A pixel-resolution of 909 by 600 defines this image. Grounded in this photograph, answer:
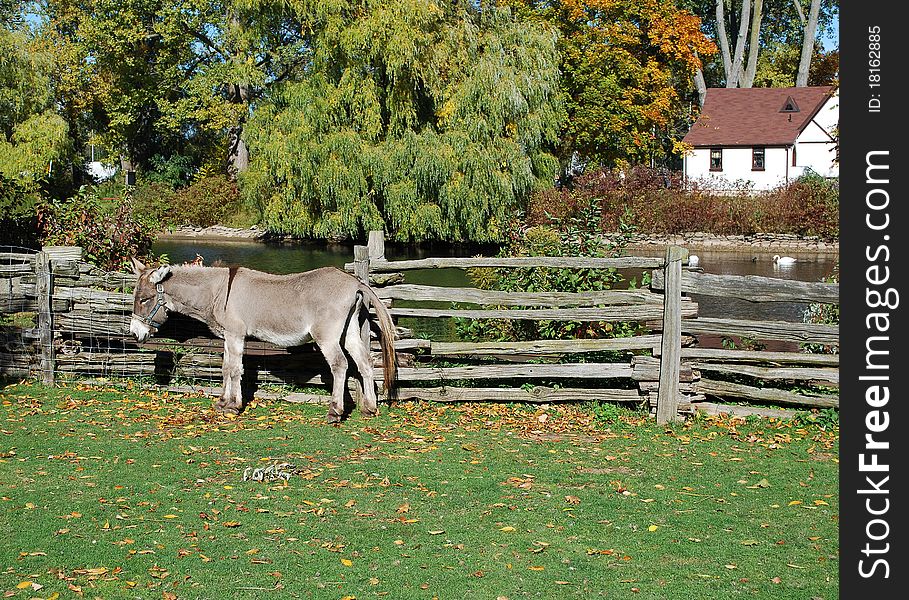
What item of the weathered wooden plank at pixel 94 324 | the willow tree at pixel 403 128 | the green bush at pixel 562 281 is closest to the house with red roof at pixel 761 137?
the willow tree at pixel 403 128

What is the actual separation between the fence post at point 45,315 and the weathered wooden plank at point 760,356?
7.08 m

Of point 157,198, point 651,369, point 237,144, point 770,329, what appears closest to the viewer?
point 770,329

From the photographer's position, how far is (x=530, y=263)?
33.1ft

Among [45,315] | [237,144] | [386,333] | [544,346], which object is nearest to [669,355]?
[544,346]

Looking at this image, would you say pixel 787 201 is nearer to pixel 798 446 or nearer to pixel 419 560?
pixel 798 446

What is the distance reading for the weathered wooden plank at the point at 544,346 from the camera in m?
9.69

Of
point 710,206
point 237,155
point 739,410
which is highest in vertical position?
point 237,155

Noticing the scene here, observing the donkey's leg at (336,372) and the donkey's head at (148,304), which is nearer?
the donkey's leg at (336,372)

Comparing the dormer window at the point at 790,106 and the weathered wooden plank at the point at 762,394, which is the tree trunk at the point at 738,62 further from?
the weathered wooden plank at the point at 762,394

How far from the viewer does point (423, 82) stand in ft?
96.5

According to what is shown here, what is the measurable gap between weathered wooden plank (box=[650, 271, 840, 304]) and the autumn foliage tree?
33.0 m

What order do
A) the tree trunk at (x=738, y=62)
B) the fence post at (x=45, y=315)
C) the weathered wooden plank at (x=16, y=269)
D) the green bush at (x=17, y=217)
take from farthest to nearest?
the tree trunk at (x=738, y=62) < the green bush at (x=17, y=217) < the weathered wooden plank at (x=16, y=269) < the fence post at (x=45, y=315)

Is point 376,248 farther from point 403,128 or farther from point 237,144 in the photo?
point 237,144

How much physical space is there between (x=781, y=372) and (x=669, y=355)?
107cm
